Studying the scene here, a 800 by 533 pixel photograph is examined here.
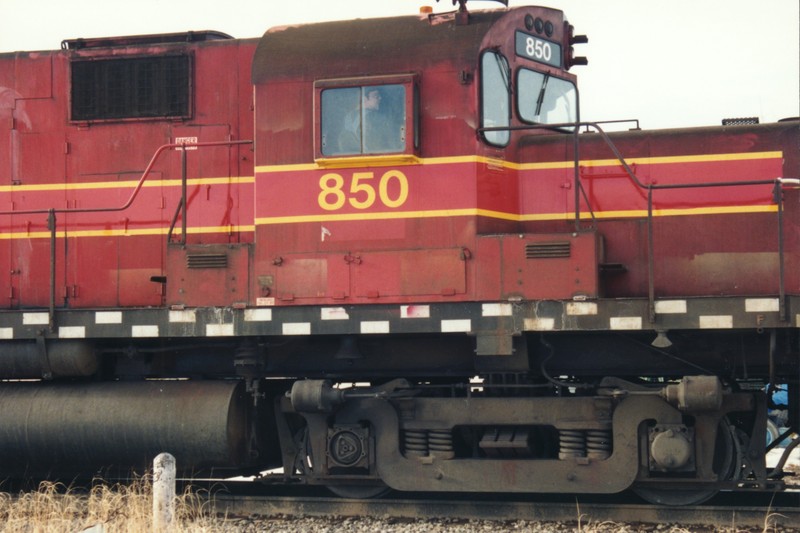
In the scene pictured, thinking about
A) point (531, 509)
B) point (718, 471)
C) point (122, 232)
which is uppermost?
point (122, 232)

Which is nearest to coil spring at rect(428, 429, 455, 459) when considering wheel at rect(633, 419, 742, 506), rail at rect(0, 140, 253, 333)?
wheel at rect(633, 419, 742, 506)

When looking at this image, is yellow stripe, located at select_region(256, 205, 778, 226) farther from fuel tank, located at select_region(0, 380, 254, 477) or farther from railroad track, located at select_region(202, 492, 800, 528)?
railroad track, located at select_region(202, 492, 800, 528)

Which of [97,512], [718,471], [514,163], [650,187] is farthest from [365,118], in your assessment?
[718,471]

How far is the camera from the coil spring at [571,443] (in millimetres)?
9922

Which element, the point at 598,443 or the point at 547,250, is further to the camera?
the point at 598,443

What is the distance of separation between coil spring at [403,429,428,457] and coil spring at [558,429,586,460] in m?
1.29

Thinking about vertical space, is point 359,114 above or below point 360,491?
above

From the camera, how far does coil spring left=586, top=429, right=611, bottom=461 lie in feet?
32.4

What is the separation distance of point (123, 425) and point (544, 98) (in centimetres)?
533

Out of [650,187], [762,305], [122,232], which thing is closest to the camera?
[762,305]

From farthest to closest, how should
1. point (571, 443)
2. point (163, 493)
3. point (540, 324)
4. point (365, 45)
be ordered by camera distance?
point (365, 45) → point (571, 443) → point (540, 324) → point (163, 493)

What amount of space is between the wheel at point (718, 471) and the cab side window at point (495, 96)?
134 inches

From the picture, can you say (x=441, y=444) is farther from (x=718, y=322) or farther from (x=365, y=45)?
(x=365, y=45)

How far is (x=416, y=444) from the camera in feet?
33.8
